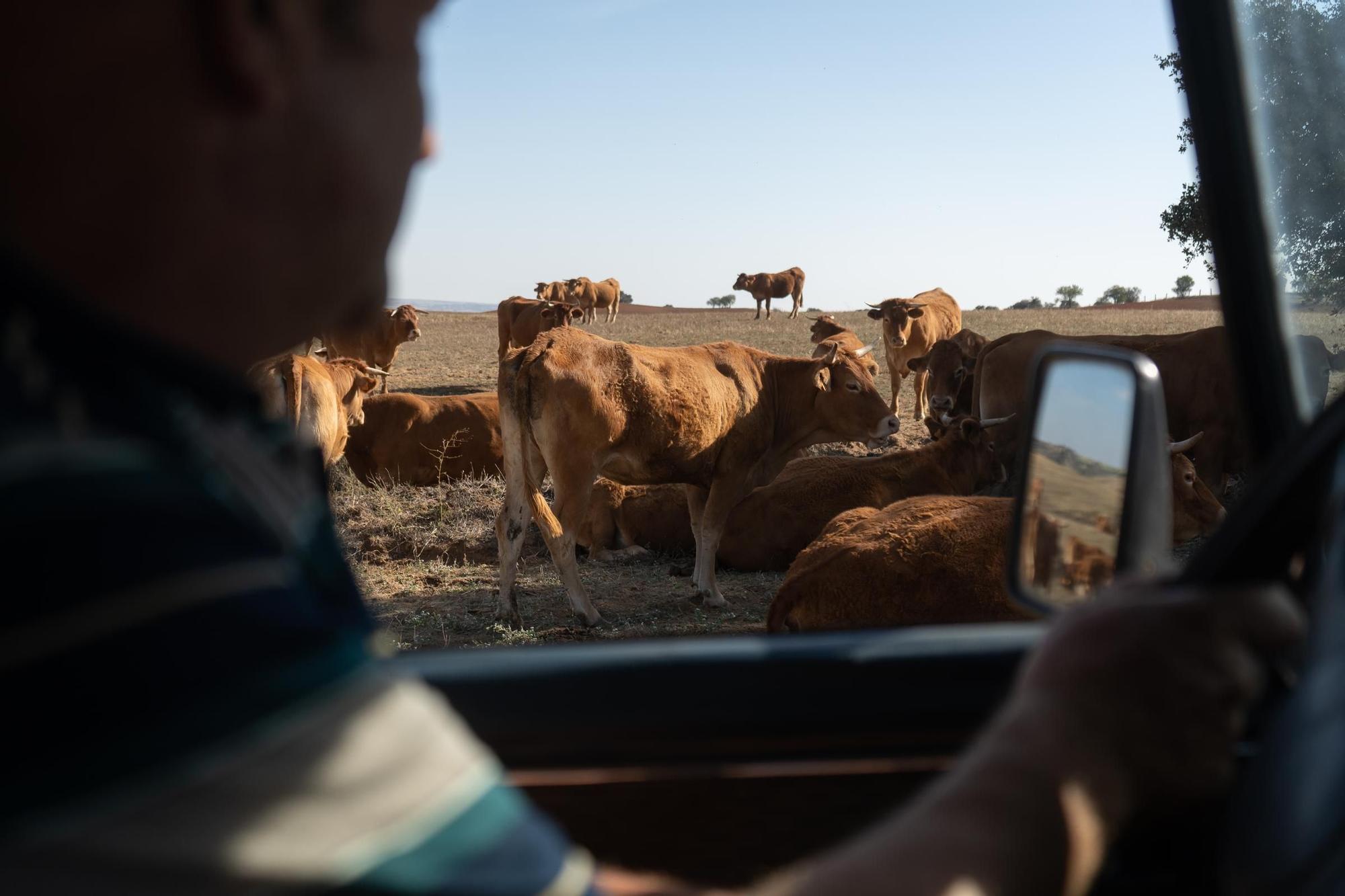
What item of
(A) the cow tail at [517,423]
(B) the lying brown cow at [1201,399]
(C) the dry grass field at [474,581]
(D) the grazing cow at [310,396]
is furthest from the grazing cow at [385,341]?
(B) the lying brown cow at [1201,399]

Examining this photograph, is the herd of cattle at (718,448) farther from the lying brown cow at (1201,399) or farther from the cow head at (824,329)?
the cow head at (824,329)

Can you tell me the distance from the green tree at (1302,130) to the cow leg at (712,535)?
277 inches

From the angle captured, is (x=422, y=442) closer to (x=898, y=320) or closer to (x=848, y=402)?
(x=848, y=402)

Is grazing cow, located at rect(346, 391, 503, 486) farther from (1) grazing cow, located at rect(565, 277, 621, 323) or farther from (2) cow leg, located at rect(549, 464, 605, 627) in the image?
(1) grazing cow, located at rect(565, 277, 621, 323)

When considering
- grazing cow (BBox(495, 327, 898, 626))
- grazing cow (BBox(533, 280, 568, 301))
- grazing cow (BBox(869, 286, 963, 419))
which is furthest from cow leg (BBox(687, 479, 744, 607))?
grazing cow (BBox(533, 280, 568, 301))

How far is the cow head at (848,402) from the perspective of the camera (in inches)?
423

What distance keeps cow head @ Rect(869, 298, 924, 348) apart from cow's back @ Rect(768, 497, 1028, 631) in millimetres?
14144

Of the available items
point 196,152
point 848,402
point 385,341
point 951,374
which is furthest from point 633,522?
point 385,341

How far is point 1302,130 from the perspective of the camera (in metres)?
1.68

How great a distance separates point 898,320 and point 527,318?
986 centimetres

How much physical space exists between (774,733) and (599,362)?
6.89m

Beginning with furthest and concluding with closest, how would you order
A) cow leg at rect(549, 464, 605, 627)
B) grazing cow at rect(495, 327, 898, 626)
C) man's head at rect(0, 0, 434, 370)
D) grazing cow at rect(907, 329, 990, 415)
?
grazing cow at rect(907, 329, 990, 415) → grazing cow at rect(495, 327, 898, 626) → cow leg at rect(549, 464, 605, 627) → man's head at rect(0, 0, 434, 370)

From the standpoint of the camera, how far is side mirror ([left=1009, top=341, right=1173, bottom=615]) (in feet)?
5.32

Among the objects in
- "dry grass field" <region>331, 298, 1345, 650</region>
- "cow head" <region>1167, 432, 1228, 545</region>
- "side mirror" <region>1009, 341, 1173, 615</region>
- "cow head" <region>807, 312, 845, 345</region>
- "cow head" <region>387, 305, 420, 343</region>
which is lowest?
"dry grass field" <region>331, 298, 1345, 650</region>
